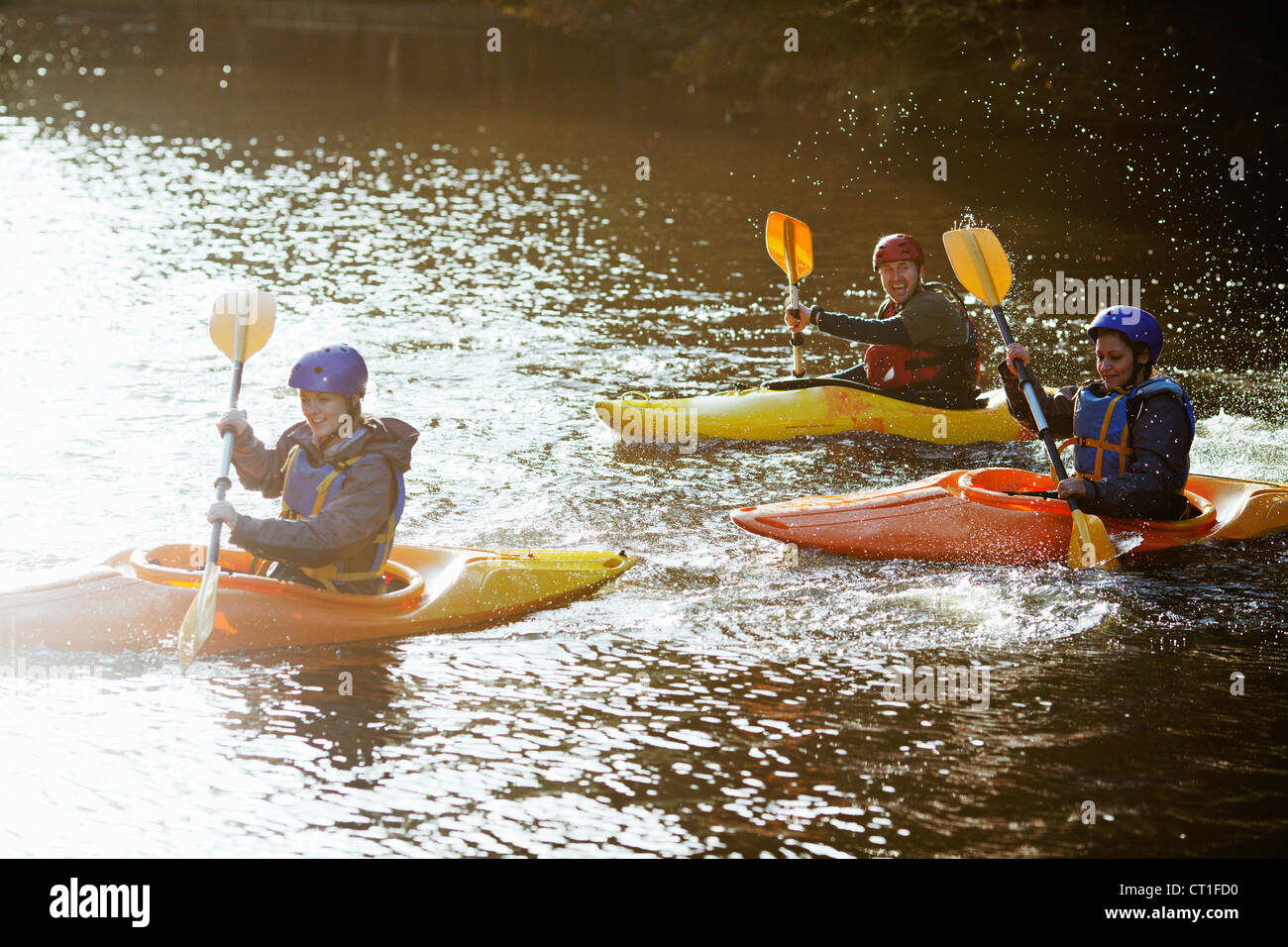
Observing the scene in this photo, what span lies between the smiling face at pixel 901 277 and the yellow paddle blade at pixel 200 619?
4.57 m

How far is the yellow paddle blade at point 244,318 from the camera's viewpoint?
5.66m

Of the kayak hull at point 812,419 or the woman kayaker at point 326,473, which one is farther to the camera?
the kayak hull at point 812,419

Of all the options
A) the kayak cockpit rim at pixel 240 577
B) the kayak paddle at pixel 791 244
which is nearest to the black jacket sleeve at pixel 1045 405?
the kayak paddle at pixel 791 244

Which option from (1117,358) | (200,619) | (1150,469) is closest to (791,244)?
(1117,358)

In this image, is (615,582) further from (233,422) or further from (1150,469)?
(1150,469)

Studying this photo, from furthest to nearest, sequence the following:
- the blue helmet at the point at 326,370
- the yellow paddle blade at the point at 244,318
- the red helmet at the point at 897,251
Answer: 1. the red helmet at the point at 897,251
2. the yellow paddle blade at the point at 244,318
3. the blue helmet at the point at 326,370

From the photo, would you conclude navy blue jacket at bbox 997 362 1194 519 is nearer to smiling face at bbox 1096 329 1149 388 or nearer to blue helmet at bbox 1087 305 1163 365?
smiling face at bbox 1096 329 1149 388

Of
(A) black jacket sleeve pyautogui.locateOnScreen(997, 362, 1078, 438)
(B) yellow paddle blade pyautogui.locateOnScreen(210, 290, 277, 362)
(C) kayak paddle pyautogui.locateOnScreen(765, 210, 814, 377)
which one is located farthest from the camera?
(C) kayak paddle pyautogui.locateOnScreen(765, 210, 814, 377)

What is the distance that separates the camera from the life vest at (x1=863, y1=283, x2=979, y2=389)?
8.30 metres

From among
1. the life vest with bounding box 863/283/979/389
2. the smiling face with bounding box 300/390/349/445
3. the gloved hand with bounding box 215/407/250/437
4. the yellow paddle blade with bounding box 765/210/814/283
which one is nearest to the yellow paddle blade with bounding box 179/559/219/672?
the gloved hand with bounding box 215/407/250/437

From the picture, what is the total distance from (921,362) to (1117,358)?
239cm

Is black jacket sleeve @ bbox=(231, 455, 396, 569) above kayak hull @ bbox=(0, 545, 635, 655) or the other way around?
above

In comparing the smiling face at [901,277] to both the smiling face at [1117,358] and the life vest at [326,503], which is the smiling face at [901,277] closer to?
the smiling face at [1117,358]

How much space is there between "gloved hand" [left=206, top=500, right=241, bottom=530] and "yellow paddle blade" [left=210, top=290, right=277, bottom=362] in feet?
3.51
